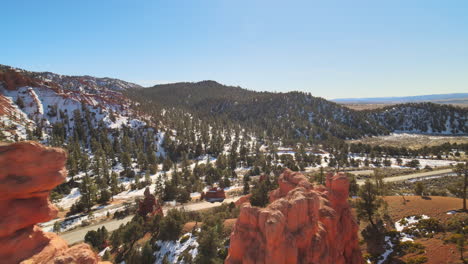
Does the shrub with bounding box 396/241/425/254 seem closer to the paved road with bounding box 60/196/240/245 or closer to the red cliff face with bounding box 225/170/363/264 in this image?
the red cliff face with bounding box 225/170/363/264

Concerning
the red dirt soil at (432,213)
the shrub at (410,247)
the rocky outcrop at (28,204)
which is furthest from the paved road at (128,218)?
the shrub at (410,247)

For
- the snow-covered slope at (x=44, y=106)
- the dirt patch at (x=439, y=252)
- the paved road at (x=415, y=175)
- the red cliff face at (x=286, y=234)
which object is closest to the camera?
the red cliff face at (x=286, y=234)

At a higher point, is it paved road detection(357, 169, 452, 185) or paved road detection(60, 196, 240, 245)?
paved road detection(60, 196, 240, 245)

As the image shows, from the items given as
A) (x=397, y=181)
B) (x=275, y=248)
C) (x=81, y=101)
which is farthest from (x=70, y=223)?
(x=81, y=101)

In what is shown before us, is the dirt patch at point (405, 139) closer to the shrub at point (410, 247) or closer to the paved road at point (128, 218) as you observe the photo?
the paved road at point (128, 218)

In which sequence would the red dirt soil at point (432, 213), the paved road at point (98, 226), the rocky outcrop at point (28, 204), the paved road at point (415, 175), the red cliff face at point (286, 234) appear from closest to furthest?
the rocky outcrop at point (28, 204), the red cliff face at point (286, 234), the red dirt soil at point (432, 213), the paved road at point (98, 226), the paved road at point (415, 175)

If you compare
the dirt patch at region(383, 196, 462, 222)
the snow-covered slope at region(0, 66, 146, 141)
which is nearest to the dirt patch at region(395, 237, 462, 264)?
the dirt patch at region(383, 196, 462, 222)

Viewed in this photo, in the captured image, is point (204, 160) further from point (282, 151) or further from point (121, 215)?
point (121, 215)

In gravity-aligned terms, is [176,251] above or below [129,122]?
below
